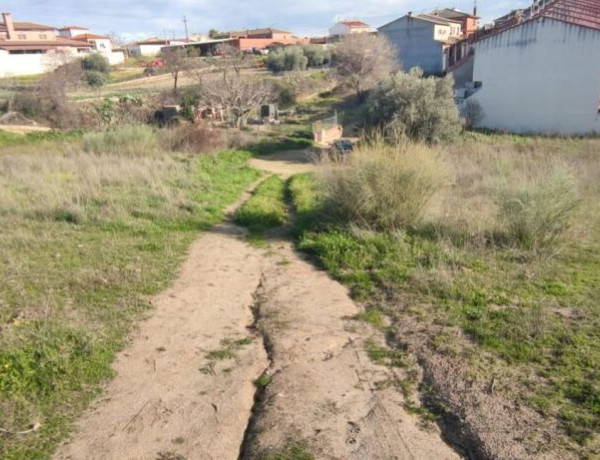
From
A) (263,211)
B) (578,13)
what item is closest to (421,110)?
(263,211)

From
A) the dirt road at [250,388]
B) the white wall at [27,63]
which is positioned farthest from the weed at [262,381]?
the white wall at [27,63]

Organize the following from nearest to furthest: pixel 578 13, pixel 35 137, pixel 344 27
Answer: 1. pixel 35 137
2. pixel 578 13
3. pixel 344 27

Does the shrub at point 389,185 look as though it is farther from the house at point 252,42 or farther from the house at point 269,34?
the house at point 269,34

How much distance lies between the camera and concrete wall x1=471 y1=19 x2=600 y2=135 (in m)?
22.1

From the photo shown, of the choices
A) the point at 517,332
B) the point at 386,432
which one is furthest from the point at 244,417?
the point at 517,332

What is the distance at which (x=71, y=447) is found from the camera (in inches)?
144

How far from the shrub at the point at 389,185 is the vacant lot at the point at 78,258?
320cm

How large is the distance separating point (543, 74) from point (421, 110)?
933 cm

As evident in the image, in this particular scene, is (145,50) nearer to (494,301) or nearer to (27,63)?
(27,63)

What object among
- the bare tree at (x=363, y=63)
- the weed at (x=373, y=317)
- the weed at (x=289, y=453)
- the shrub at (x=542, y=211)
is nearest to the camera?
the weed at (x=289, y=453)

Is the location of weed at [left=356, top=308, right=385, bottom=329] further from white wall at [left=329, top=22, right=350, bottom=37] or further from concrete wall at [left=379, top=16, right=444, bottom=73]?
white wall at [left=329, top=22, right=350, bottom=37]

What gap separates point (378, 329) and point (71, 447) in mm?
3332

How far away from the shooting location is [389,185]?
856cm

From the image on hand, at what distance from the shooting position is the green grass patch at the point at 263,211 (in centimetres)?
1022
